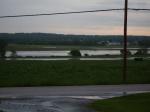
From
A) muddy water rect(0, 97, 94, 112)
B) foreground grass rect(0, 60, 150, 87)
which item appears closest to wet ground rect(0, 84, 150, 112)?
muddy water rect(0, 97, 94, 112)

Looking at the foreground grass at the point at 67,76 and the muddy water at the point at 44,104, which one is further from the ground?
the muddy water at the point at 44,104

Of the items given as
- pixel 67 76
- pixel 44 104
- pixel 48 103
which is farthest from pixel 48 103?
pixel 67 76

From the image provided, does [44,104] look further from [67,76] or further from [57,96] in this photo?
[67,76]

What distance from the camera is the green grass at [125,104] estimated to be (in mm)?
13711

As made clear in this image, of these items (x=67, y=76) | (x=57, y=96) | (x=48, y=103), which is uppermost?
(x=48, y=103)

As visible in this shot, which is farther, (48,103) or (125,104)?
(48,103)

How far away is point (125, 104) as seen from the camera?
1468 centimetres

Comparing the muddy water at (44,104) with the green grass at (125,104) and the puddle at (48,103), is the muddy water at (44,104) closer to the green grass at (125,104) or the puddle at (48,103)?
the puddle at (48,103)

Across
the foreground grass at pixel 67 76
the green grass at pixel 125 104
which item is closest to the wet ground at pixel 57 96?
the green grass at pixel 125 104

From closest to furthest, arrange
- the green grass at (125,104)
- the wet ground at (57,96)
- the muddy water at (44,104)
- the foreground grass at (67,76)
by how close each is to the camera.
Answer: the green grass at (125,104) → the muddy water at (44,104) → the wet ground at (57,96) → the foreground grass at (67,76)

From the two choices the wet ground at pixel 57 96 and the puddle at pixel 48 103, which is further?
the wet ground at pixel 57 96

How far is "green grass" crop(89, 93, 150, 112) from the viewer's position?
13.7 m

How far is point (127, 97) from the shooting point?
53.3ft

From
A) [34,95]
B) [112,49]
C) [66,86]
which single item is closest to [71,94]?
[34,95]
